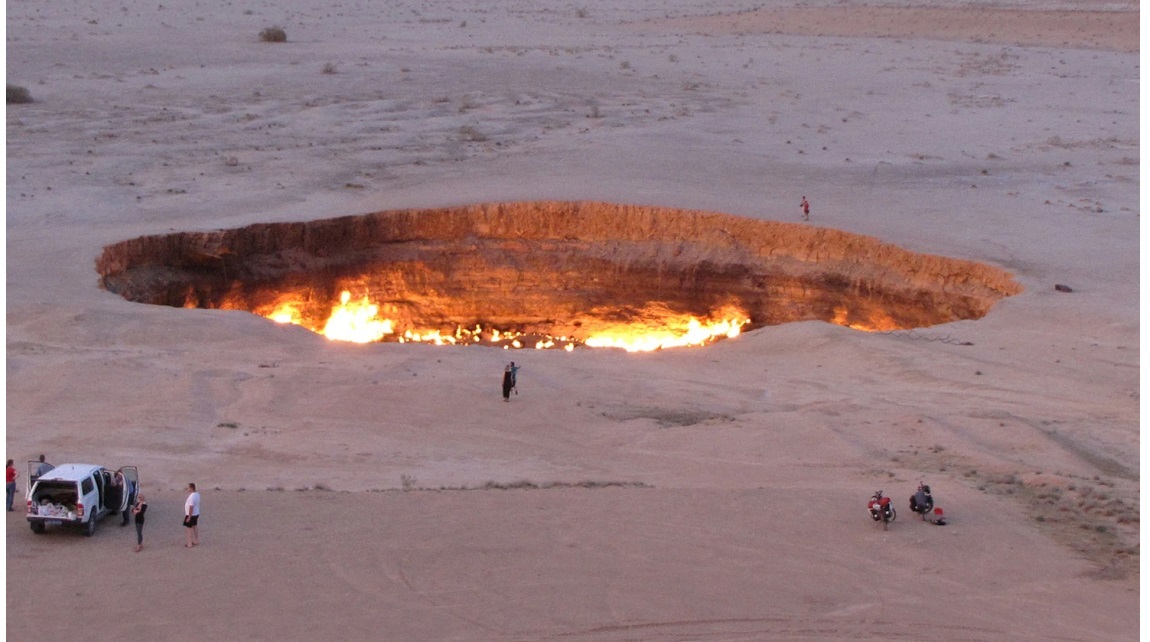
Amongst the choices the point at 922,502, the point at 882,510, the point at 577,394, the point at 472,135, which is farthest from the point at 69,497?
the point at 472,135

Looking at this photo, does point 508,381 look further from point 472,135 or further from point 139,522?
point 472,135

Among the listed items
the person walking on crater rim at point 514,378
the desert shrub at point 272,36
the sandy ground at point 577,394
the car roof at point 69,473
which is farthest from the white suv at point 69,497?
the desert shrub at point 272,36

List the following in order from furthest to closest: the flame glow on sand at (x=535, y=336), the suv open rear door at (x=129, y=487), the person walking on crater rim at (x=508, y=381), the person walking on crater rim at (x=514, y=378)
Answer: the flame glow on sand at (x=535, y=336), the person walking on crater rim at (x=514, y=378), the person walking on crater rim at (x=508, y=381), the suv open rear door at (x=129, y=487)

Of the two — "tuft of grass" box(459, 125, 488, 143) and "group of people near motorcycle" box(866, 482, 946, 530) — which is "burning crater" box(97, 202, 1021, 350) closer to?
"tuft of grass" box(459, 125, 488, 143)

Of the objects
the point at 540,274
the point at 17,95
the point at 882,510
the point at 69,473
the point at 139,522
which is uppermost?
the point at 17,95

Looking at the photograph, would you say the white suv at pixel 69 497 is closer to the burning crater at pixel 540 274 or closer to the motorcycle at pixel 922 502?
the motorcycle at pixel 922 502

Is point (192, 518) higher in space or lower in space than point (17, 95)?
lower

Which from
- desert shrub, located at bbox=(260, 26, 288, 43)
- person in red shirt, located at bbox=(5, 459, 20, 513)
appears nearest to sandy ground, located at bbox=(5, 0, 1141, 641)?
person in red shirt, located at bbox=(5, 459, 20, 513)

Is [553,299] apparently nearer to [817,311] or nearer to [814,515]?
[817,311]
